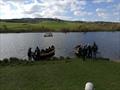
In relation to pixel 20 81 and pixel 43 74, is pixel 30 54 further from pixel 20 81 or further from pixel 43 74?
pixel 20 81

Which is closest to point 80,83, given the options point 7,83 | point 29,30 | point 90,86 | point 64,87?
point 64,87

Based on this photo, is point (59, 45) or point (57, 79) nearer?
point (57, 79)

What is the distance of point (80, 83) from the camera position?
1952cm

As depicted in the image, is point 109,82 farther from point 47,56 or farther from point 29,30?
point 29,30

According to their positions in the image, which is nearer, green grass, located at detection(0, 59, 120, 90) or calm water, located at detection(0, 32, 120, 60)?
green grass, located at detection(0, 59, 120, 90)

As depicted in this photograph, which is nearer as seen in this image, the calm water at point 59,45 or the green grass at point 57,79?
the green grass at point 57,79

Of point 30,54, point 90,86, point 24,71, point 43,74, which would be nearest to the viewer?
point 90,86

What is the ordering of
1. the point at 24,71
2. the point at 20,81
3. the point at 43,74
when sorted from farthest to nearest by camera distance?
the point at 24,71
the point at 43,74
the point at 20,81

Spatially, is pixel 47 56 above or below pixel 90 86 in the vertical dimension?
below

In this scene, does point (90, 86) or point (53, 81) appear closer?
point (90, 86)

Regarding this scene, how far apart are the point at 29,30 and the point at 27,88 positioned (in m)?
177

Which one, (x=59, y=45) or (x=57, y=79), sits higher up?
(x=57, y=79)

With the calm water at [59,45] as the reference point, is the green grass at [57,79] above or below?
above

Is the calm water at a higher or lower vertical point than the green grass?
lower
